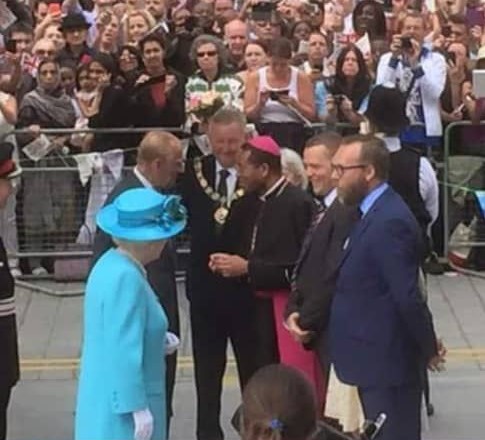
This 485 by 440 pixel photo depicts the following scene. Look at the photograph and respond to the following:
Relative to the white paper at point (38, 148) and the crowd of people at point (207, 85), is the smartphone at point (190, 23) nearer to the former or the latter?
the crowd of people at point (207, 85)

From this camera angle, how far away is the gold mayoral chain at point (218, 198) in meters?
8.44

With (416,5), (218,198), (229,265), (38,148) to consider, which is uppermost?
(218,198)

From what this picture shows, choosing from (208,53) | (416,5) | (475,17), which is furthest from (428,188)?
(416,5)

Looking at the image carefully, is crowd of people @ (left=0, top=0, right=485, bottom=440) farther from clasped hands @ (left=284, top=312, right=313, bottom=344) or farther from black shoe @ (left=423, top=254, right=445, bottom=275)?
black shoe @ (left=423, top=254, right=445, bottom=275)

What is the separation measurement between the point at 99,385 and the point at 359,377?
1422mm

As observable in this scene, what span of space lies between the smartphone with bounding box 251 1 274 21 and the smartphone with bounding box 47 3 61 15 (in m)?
2.10

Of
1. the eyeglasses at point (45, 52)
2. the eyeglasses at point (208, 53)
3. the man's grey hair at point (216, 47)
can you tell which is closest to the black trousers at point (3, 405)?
the eyeglasses at point (208, 53)

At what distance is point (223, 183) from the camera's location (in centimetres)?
851

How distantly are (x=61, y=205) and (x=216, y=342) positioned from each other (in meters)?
4.74

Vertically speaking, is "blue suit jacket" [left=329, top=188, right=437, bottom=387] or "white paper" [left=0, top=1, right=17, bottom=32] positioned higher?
"blue suit jacket" [left=329, top=188, right=437, bottom=387]

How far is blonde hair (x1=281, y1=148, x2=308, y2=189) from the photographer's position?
8734 millimetres

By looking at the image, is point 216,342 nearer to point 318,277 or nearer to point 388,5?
point 318,277

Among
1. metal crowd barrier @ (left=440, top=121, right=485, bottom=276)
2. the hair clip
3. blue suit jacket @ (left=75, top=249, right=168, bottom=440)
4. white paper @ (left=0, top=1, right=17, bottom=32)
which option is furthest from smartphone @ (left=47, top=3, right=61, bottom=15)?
the hair clip

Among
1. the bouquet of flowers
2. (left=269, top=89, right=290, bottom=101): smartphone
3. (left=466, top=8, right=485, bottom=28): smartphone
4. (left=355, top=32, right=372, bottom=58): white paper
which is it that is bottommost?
(left=466, top=8, right=485, bottom=28): smartphone
